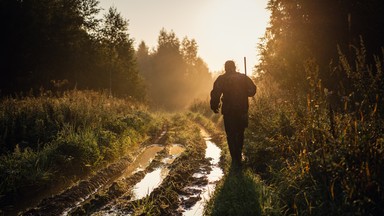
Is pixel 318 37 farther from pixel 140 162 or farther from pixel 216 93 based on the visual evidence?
pixel 140 162

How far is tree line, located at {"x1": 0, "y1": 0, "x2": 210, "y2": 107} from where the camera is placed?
27016 mm

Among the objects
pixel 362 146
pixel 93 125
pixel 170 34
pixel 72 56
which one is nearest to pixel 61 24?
pixel 72 56

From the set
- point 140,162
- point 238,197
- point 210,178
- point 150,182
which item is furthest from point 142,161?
point 238,197

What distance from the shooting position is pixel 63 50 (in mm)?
34406

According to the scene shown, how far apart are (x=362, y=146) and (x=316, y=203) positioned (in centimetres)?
103

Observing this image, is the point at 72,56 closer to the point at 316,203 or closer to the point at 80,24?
the point at 80,24

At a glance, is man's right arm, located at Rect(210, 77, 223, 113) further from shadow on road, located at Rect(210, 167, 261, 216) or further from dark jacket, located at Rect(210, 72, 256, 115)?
shadow on road, located at Rect(210, 167, 261, 216)

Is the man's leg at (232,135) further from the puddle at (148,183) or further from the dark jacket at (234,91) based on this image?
the puddle at (148,183)

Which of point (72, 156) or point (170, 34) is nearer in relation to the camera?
point (72, 156)

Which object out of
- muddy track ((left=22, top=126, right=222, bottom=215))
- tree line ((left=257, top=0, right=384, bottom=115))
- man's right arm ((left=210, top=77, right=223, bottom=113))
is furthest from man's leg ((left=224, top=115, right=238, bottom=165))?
tree line ((left=257, top=0, right=384, bottom=115))

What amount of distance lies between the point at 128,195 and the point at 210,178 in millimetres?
2208

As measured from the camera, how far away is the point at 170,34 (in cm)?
7669

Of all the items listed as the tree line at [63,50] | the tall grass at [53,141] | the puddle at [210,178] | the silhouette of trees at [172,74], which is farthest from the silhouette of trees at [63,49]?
the silhouette of trees at [172,74]

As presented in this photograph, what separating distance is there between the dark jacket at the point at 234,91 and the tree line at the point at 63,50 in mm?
13915
